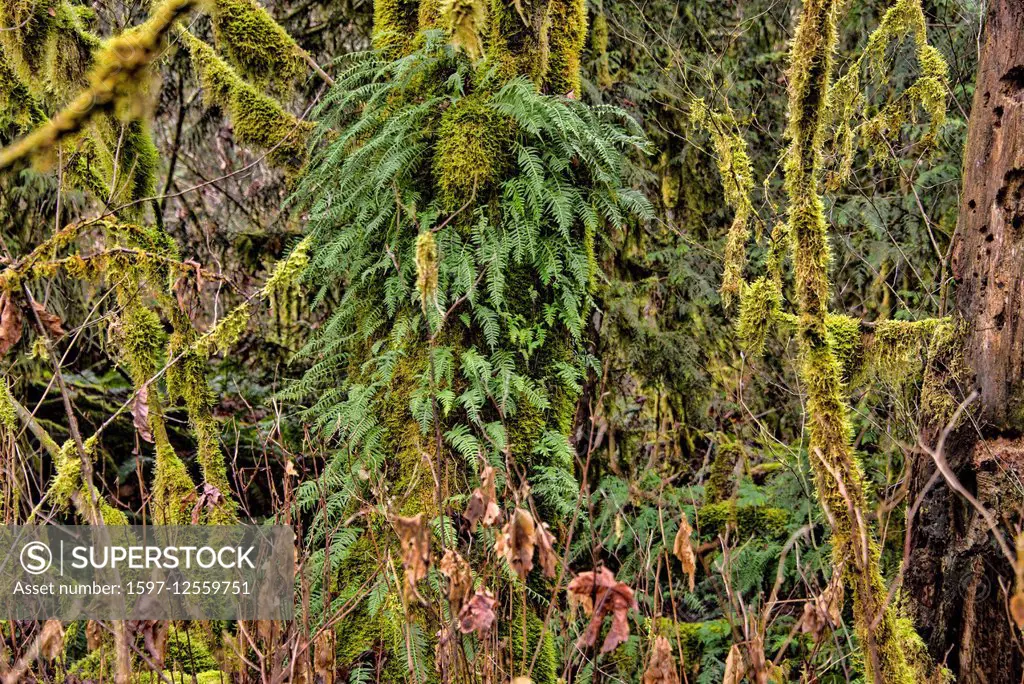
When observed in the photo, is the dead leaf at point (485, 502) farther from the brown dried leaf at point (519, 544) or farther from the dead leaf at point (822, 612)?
the dead leaf at point (822, 612)

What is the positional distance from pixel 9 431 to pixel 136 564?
1049mm

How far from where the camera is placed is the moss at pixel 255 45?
4.88 metres

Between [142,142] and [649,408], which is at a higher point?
[142,142]

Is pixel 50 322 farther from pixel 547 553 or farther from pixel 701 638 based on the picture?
pixel 701 638

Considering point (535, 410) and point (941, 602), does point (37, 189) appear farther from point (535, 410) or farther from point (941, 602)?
point (941, 602)

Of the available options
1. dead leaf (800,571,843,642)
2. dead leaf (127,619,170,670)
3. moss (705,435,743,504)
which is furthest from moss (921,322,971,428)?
dead leaf (127,619,170,670)

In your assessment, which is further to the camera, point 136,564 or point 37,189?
point 37,189

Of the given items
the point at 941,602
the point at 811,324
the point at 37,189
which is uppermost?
the point at 37,189

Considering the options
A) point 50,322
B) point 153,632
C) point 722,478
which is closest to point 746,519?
point 722,478

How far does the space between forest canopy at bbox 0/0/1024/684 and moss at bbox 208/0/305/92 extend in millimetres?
19

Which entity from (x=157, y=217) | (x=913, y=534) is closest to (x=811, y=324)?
(x=913, y=534)

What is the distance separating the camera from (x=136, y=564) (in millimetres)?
3990

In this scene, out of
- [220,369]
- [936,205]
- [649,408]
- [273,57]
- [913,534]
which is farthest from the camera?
[649,408]

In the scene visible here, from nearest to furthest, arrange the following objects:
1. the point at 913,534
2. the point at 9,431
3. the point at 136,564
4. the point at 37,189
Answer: the point at 9,431 → the point at 913,534 → the point at 136,564 → the point at 37,189
